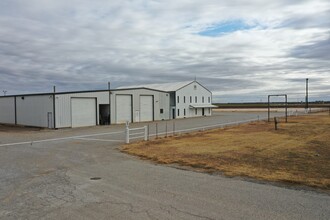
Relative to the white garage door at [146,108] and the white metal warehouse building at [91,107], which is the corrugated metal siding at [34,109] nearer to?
the white metal warehouse building at [91,107]

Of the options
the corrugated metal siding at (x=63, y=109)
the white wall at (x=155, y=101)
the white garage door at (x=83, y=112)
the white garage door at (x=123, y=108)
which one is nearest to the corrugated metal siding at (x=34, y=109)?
the corrugated metal siding at (x=63, y=109)

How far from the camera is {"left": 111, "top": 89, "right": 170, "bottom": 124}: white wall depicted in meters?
38.1

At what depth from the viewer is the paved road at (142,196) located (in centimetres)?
557

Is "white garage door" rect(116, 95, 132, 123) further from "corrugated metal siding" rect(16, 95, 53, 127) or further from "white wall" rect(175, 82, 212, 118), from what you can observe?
"white wall" rect(175, 82, 212, 118)

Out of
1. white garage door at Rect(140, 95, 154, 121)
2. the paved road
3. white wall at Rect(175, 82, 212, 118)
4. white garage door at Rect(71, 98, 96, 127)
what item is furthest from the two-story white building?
the paved road

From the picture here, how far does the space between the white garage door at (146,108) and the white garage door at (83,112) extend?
8746 mm

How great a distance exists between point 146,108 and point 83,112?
11.5m

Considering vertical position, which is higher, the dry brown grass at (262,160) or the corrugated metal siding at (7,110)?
the corrugated metal siding at (7,110)

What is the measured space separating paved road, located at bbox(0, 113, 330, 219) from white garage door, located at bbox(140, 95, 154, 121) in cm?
3267

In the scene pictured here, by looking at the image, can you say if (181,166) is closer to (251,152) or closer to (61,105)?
(251,152)

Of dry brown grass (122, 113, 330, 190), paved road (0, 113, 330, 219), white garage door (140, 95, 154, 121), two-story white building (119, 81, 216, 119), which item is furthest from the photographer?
two-story white building (119, 81, 216, 119)

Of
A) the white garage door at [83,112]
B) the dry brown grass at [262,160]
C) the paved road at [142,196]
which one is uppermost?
the white garage door at [83,112]

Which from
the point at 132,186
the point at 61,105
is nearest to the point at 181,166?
the point at 132,186

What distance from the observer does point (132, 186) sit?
758 cm
